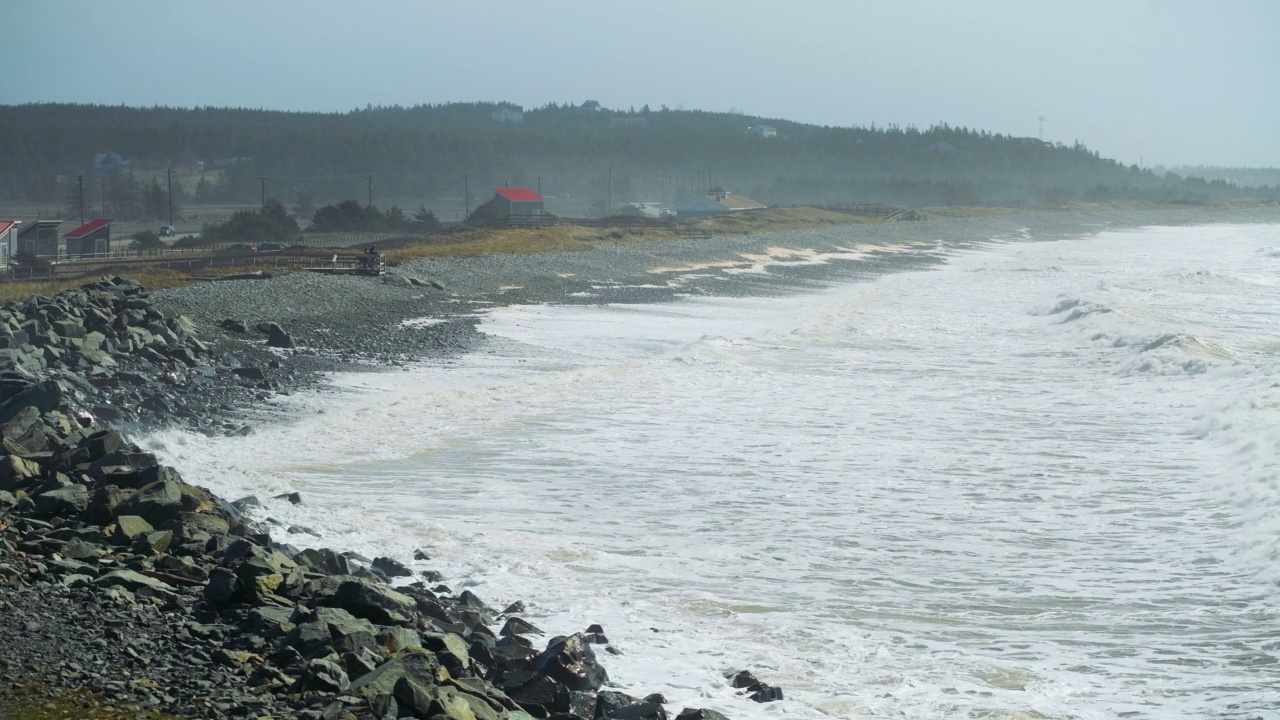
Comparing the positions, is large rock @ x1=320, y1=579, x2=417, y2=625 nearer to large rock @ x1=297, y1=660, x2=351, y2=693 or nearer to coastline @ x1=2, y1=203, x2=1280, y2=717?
large rock @ x1=297, y1=660, x2=351, y2=693

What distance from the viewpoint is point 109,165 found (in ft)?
384

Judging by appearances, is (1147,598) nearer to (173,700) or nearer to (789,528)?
(789,528)

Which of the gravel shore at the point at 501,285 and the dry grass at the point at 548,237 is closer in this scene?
the gravel shore at the point at 501,285

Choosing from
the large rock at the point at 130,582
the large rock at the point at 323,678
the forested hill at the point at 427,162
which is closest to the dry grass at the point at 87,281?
the large rock at the point at 130,582

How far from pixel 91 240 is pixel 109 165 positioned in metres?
74.3

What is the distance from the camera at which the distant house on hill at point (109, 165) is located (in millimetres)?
113875

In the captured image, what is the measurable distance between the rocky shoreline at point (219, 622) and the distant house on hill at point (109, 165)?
370ft

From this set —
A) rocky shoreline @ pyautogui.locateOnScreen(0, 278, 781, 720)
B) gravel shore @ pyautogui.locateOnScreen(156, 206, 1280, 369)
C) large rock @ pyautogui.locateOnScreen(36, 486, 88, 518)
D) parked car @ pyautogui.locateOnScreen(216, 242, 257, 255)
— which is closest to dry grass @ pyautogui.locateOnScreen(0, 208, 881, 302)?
parked car @ pyautogui.locateOnScreen(216, 242, 257, 255)

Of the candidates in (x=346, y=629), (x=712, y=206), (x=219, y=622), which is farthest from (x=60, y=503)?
(x=712, y=206)

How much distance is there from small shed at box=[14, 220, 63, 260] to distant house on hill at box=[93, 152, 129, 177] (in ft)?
237

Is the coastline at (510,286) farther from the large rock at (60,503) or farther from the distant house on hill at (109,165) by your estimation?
the distant house on hill at (109,165)

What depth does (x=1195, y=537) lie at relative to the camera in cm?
1094

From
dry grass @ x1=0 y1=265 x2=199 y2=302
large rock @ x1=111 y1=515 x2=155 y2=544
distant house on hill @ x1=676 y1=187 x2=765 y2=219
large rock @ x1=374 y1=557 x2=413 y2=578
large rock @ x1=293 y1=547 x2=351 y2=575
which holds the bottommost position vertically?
large rock @ x1=374 y1=557 x2=413 y2=578

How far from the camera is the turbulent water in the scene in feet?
26.0
